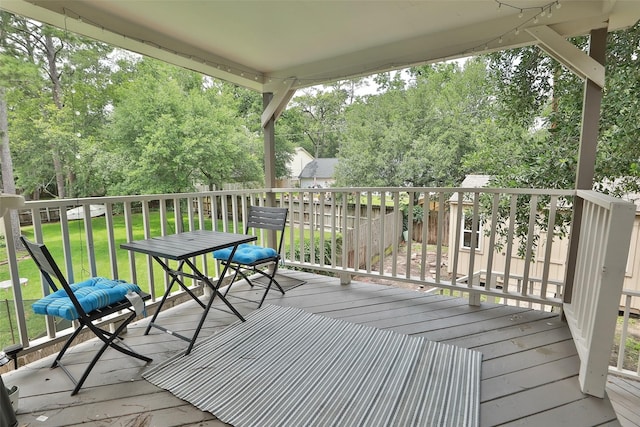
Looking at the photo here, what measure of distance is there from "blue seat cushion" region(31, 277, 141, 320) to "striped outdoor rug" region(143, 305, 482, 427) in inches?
20.1

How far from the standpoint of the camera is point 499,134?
5227 mm

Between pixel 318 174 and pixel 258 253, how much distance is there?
891cm

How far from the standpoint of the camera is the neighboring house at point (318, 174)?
11.1 meters

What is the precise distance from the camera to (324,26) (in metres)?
2.61

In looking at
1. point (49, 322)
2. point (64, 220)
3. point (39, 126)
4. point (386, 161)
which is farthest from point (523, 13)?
point (39, 126)

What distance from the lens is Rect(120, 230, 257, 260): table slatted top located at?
76.6 inches

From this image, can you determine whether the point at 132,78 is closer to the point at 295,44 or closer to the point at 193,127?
the point at 193,127

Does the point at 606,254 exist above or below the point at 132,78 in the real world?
below

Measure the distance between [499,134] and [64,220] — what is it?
5.89 m

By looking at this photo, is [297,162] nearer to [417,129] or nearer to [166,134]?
[417,129]

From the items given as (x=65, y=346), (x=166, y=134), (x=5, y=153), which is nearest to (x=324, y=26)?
(x=65, y=346)

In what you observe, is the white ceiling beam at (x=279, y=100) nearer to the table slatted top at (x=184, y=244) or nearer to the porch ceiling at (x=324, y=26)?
the porch ceiling at (x=324, y=26)

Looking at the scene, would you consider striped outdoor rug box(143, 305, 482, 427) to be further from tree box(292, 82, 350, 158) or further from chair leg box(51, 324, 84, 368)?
tree box(292, 82, 350, 158)

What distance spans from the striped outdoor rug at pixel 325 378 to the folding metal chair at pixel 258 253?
566 mm
